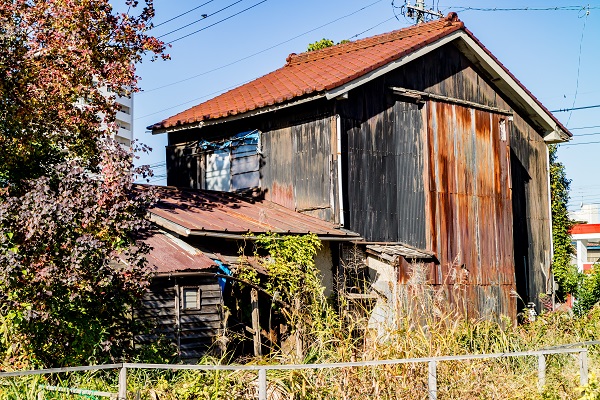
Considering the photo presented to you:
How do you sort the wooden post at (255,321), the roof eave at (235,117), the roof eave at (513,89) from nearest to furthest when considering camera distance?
the wooden post at (255,321) → the roof eave at (235,117) → the roof eave at (513,89)

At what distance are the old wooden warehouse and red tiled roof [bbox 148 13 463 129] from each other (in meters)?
0.05

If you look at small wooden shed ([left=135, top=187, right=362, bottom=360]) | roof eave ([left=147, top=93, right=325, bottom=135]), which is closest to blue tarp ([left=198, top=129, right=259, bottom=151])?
roof eave ([left=147, top=93, right=325, bottom=135])

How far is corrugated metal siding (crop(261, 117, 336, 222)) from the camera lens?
52.6ft

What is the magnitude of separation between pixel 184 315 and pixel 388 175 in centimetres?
638

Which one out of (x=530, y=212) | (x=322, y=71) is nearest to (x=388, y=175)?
(x=322, y=71)

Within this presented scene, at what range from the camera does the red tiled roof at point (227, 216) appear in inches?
527

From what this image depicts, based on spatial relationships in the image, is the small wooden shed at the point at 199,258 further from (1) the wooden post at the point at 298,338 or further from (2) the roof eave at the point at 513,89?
(2) the roof eave at the point at 513,89

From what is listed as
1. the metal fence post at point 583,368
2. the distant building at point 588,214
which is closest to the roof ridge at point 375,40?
the metal fence post at point 583,368

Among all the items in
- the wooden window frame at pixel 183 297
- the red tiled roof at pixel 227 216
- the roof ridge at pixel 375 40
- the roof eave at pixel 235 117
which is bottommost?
the wooden window frame at pixel 183 297

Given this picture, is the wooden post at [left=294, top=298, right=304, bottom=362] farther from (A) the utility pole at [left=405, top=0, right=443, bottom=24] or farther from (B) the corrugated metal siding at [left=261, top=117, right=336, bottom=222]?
(A) the utility pole at [left=405, top=0, right=443, bottom=24]

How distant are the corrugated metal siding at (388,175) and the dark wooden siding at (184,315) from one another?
4.36m

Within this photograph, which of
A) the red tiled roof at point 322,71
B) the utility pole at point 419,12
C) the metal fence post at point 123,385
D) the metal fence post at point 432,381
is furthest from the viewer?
the utility pole at point 419,12

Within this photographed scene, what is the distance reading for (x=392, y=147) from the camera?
1711 centimetres

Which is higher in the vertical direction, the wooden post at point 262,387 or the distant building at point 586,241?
the distant building at point 586,241
